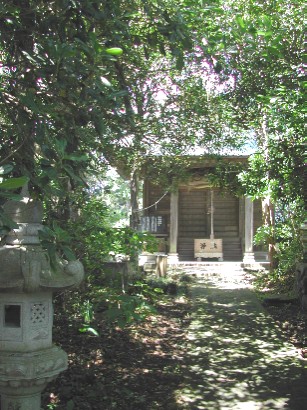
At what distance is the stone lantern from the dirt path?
6.66 ft

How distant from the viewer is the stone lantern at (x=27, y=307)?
10.9ft

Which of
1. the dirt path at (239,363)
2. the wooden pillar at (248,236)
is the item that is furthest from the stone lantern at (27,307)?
the wooden pillar at (248,236)

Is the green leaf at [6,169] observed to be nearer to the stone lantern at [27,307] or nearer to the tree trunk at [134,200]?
the stone lantern at [27,307]

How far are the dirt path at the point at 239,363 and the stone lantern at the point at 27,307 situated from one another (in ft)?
6.66

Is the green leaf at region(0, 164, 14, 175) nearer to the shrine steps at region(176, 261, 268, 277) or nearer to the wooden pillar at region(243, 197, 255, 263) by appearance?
the shrine steps at region(176, 261, 268, 277)

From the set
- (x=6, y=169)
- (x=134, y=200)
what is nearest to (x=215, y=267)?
(x=134, y=200)

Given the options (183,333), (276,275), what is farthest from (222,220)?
(183,333)

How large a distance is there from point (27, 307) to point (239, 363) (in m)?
3.78

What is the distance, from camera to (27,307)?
138 inches

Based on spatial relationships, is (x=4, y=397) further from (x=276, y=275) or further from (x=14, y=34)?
(x=276, y=275)

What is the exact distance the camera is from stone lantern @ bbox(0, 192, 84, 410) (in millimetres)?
3332

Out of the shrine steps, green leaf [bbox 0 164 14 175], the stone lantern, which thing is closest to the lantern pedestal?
the stone lantern

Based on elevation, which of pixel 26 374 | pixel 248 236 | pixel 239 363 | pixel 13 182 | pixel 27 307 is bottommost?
pixel 239 363

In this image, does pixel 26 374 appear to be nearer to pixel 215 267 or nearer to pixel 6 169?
pixel 6 169
